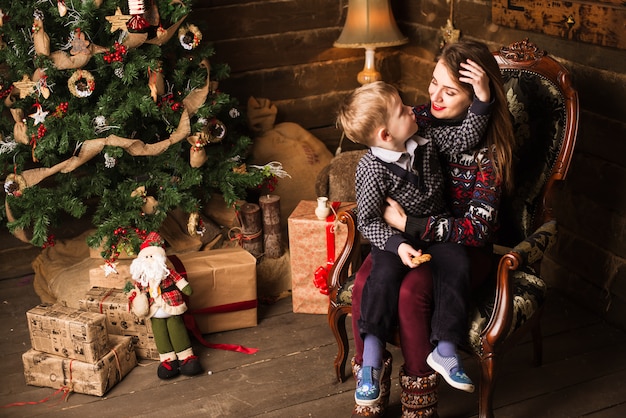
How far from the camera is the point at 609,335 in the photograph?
3.25 meters

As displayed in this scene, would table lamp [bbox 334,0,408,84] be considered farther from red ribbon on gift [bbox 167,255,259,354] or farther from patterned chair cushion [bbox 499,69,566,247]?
red ribbon on gift [bbox 167,255,259,354]

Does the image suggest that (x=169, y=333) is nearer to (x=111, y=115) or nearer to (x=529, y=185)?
(x=111, y=115)

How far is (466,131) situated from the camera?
103 inches

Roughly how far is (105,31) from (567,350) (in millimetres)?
2402

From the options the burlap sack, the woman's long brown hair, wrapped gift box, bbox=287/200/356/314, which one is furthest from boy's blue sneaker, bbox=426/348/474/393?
the burlap sack

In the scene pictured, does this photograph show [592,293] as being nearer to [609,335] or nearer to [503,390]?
[609,335]

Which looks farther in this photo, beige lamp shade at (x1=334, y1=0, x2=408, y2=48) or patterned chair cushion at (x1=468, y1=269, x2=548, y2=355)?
beige lamp shade at (x1=334, y1=0, x2=408, y2=48)

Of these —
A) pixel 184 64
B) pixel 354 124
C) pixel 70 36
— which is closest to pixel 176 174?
pixel 184 64

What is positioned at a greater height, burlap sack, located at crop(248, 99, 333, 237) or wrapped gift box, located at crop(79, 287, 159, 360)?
burlap sack, located at crop(248, 99, 333, 237)

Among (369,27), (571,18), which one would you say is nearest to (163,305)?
(369,27)

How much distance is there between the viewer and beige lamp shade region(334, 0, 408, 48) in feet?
13.3

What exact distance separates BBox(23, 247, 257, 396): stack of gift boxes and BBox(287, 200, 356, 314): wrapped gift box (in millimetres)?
205

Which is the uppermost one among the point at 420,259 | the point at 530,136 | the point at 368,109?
the point at 368,109

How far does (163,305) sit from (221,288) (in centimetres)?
34
